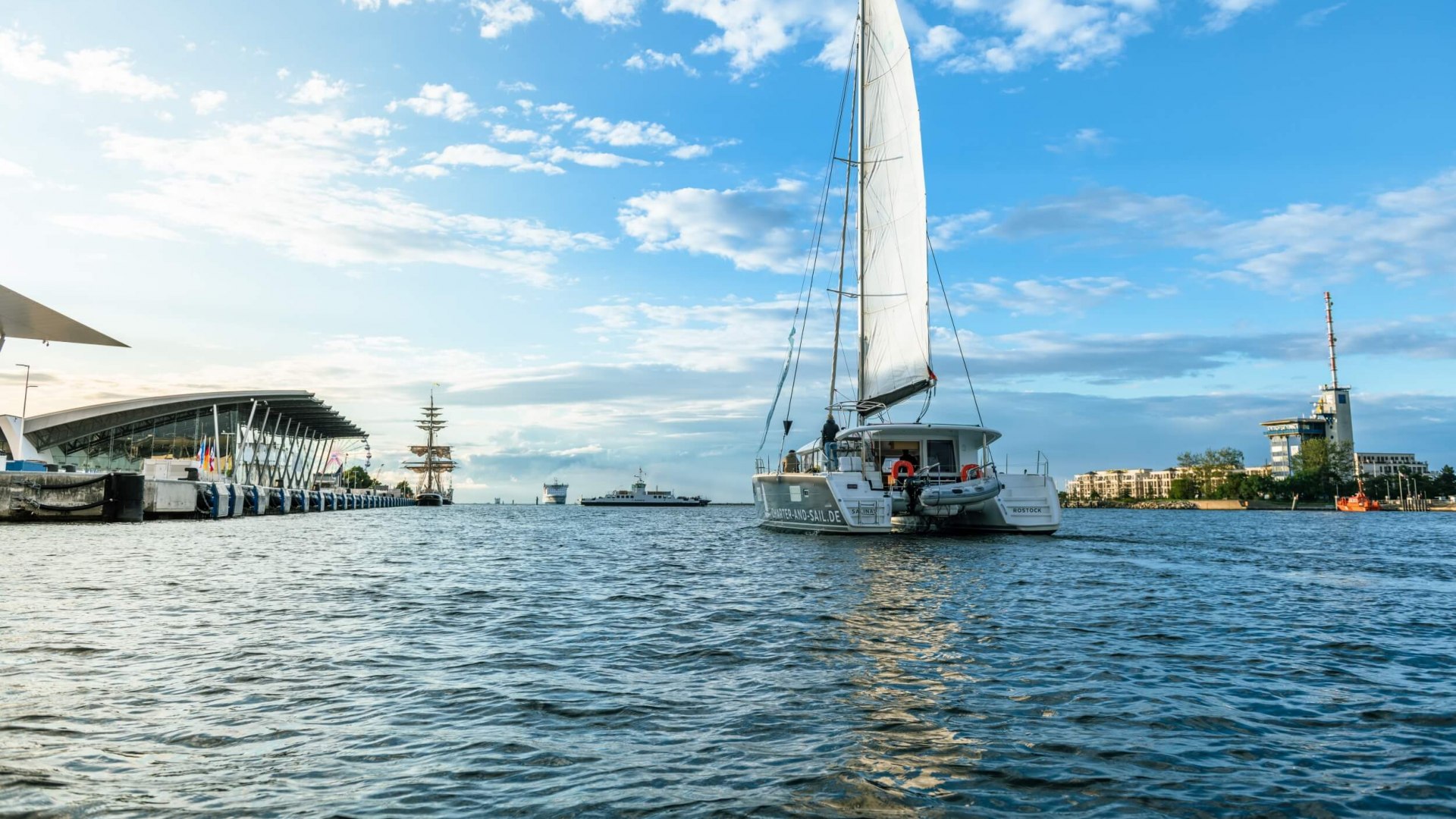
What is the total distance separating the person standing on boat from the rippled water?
1429cm

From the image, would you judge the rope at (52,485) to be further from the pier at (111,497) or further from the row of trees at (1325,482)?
the row of trees at (1325,482)

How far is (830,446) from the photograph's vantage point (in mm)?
31938

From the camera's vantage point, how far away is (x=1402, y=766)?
18.8ft

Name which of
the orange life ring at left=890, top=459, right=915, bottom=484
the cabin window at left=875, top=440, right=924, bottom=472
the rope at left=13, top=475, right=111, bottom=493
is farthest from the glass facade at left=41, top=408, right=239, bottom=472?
the orange life ring at left=890, top=459, right=915, bottom=484

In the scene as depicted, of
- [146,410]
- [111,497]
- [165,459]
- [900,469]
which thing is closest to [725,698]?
[900,469]

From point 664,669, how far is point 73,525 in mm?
42870

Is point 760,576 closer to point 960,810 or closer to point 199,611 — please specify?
point 199,611

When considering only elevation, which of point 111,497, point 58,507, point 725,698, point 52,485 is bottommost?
point 725,698

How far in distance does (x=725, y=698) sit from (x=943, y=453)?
84.2ft

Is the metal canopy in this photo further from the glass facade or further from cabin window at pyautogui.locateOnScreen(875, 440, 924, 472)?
cabin window at pyautogui.locateOnScreen(875, 440, 924, 472)

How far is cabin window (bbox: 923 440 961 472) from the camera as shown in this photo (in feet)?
105

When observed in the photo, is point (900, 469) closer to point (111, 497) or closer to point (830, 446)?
point (830, 446)

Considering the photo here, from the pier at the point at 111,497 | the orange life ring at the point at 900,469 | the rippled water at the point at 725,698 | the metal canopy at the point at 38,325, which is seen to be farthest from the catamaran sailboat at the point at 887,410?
the metal canopy at the point at 38,325

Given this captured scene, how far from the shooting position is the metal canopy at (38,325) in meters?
48.7
